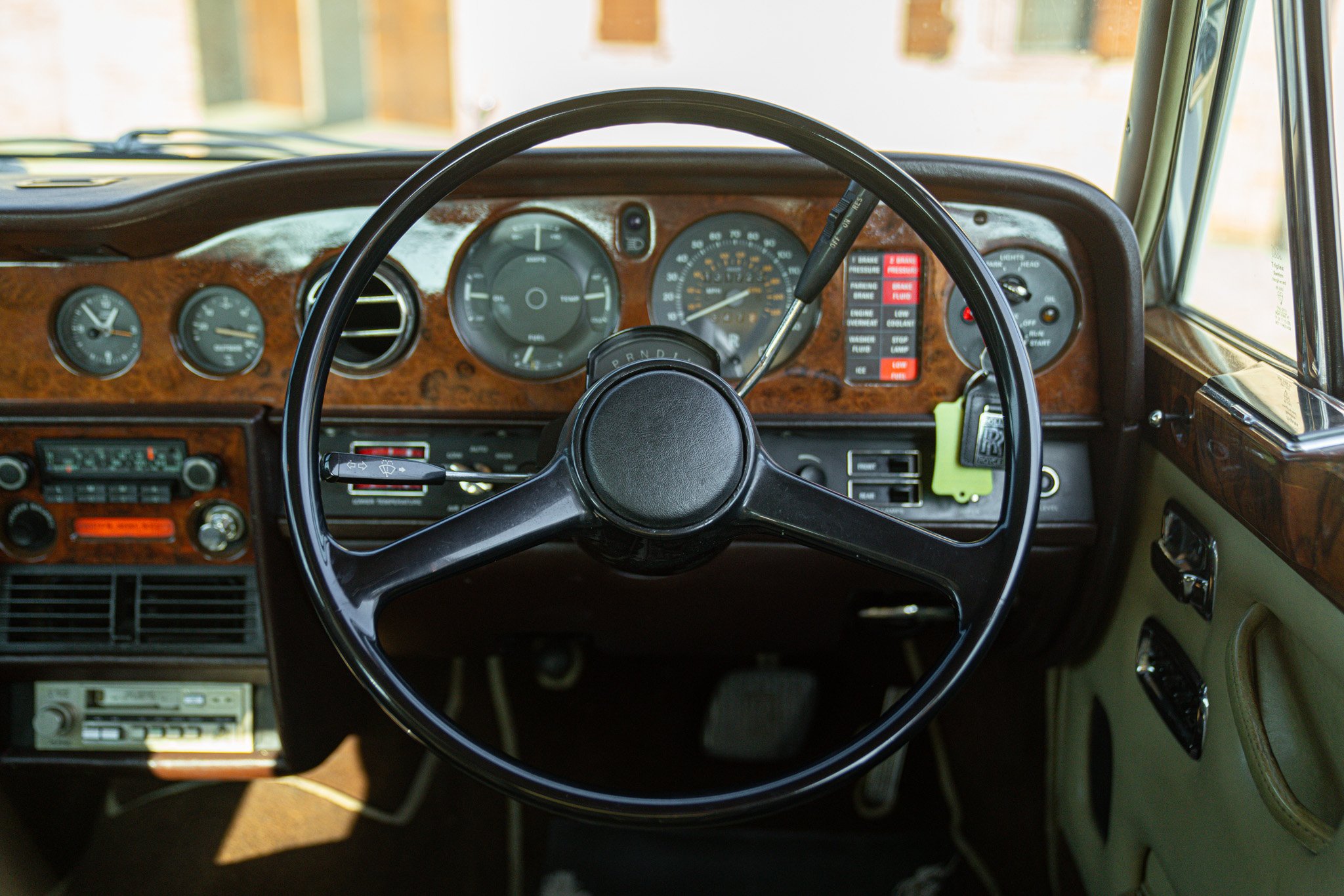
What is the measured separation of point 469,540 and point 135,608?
34.7 inches

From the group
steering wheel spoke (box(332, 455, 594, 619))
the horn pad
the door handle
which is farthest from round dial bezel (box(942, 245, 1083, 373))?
steering wheel spoke (box(332, 455, 594, 619))

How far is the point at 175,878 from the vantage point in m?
2.02

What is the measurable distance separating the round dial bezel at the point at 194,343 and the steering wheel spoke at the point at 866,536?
34.9 inches

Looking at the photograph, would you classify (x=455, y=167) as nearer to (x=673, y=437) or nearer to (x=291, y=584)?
(x=673, y=437)

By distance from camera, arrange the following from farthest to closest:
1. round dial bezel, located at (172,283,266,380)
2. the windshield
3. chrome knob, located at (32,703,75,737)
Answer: the windshield < chrome knob, located at (32,703,75,737) < round dial bezel, located at (172,283,266,380)

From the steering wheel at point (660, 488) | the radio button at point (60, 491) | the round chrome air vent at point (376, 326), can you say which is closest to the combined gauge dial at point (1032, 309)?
the steering wheel at point (660, 488)

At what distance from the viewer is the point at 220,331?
1624 mm

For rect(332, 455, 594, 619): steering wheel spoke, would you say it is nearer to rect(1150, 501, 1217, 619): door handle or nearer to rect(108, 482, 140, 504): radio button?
rect(108, 482, 140, 504): radio button

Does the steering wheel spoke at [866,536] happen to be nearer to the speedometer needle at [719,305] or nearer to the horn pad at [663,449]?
the horn pad at [663,449]

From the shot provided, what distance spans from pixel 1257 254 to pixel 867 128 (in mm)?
726

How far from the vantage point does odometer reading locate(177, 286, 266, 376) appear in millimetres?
1610

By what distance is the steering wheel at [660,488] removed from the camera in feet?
3.58

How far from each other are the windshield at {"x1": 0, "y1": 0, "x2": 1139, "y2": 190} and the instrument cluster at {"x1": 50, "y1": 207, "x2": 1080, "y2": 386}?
0.16 m

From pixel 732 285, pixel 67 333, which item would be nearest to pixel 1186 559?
pixel 732 285
